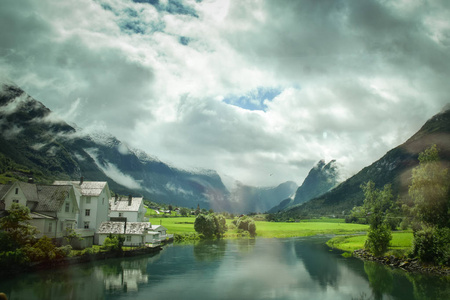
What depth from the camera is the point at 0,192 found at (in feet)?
193

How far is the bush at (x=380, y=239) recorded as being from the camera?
2549 inches

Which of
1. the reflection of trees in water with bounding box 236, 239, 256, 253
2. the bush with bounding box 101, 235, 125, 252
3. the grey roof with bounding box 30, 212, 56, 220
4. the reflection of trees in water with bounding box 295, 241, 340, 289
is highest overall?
the grey roof with bounding box 30, 212, 56, 220

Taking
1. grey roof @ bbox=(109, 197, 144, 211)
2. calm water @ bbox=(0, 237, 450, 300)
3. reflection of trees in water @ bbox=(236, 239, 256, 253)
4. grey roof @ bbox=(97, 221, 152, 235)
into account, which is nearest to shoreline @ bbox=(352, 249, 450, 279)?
calm water @ bbox=(0, 237, 450, 300)

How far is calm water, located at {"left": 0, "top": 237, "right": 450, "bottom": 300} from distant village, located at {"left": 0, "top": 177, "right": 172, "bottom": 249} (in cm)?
949

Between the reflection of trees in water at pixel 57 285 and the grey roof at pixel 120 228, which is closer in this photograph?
the reflection of trees in water at pixel 57 285

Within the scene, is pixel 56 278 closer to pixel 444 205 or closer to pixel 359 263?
pixel 359 263

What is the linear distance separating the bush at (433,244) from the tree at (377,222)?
9.45 meters

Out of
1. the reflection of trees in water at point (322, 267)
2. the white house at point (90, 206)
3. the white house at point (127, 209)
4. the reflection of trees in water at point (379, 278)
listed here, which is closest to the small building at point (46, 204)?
the white house at point (90, 206)

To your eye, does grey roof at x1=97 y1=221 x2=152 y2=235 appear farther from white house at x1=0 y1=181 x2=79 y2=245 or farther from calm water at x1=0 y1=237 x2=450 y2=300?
calm water at x1=0 y1=237 x2=450 y2=300

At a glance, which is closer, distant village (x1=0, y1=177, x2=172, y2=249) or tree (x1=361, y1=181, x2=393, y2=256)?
distant village (x1=0, y1=177, x2=172, y2=249)

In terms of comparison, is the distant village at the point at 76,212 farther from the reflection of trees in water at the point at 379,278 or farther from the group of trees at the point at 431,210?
the group of trees at the point at 431,210

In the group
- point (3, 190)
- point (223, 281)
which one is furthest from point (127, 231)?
point (223, 281)

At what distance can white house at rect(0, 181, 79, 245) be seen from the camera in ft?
184

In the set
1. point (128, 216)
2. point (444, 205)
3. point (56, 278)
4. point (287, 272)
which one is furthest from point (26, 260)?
point (444, 205)
